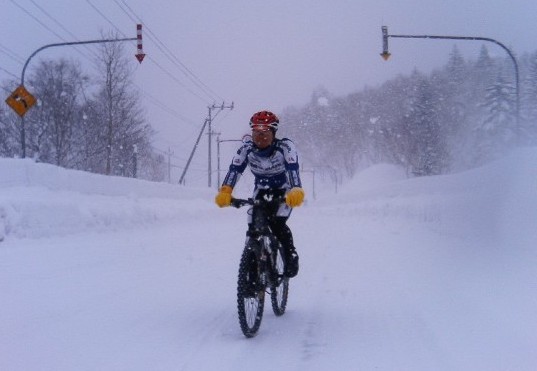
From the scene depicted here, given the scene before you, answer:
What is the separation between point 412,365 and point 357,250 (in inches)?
307

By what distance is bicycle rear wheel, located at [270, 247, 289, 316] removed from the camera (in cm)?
566

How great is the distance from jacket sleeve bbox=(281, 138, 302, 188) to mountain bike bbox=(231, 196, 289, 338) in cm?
21

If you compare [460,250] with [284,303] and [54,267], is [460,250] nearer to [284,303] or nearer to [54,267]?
[284,303]

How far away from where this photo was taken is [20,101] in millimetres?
20703

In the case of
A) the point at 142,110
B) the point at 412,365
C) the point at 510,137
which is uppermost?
the point at 142,110

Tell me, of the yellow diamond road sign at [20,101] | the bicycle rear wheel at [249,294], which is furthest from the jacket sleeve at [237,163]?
the yellow diamond road sign at [20,101]

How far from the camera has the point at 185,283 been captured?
7.63m

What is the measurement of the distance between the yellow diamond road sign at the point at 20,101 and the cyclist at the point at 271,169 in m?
17.1

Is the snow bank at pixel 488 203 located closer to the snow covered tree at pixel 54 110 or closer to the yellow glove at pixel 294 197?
the yellow glove at pixel 294 197

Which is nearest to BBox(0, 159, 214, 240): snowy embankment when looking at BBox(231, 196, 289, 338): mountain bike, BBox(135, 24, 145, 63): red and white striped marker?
BBox(135, 24, 145, 63): red and white striped marker

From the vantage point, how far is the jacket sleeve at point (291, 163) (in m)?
5.51

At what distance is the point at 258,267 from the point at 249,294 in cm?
29

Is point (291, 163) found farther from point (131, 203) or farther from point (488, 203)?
point (131, 203)

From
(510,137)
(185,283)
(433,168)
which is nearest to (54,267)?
(185,283)
